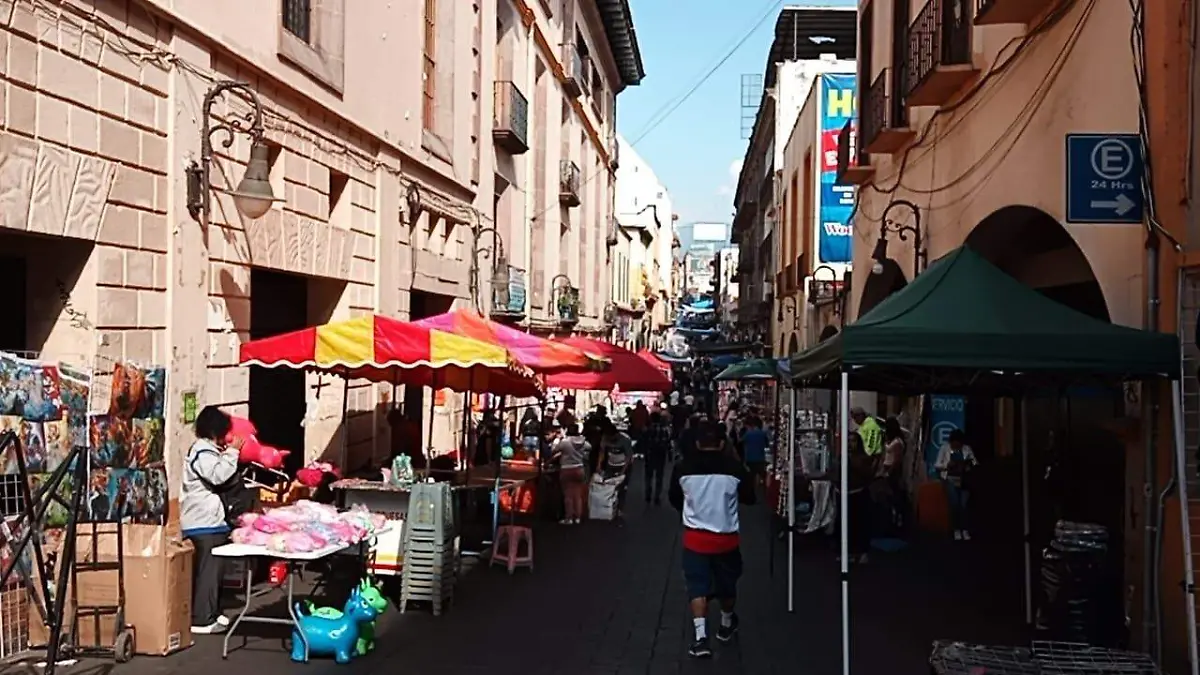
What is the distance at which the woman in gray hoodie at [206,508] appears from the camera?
9320mm

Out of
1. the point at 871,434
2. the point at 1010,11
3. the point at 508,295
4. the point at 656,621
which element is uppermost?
the point at 1010,11

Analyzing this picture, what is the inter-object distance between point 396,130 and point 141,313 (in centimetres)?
790

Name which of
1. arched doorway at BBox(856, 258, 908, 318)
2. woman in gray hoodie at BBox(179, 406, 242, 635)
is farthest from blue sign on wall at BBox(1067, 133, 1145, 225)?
arched doorway at BBox(856, 258, 908, 318)

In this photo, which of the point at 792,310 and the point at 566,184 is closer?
the point at 792,310

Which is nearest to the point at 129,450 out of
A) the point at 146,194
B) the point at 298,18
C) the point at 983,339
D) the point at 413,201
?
the point at 146,194

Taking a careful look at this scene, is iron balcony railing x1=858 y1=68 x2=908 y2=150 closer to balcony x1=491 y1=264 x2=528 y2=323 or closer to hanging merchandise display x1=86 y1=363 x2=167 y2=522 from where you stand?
balcony x1=491 y1=264 x2=528 y2=323

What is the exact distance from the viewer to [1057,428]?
1079 cm

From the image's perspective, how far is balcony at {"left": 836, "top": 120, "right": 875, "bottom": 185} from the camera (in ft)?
64.5

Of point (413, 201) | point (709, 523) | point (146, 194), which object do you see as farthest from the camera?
point (413, 201)

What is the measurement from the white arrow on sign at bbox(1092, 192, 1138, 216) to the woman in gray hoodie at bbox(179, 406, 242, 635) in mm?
6283

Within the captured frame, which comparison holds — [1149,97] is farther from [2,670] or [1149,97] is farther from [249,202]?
[2,670]

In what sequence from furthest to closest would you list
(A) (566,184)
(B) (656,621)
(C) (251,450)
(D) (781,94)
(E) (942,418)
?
1. (D) (781,94)
2. (A) (566,184)
3. (E) (942,418)
4. (C) (251,450)
5. (B) (656,621)

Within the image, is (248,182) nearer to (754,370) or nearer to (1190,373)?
(1190,373)

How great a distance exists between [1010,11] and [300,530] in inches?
267
